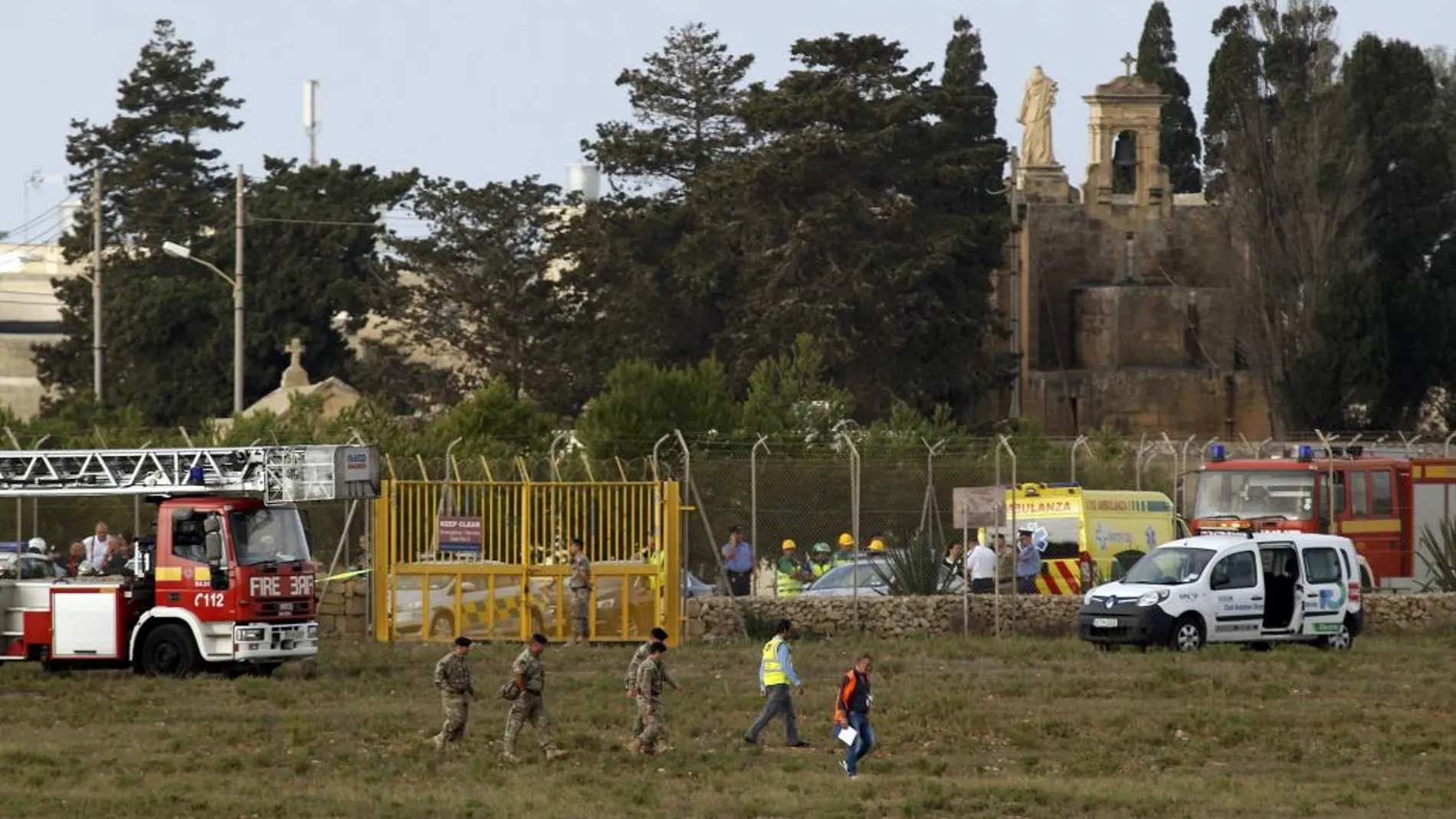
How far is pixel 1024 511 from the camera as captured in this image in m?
38.2

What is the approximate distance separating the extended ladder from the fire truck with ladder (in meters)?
0.02

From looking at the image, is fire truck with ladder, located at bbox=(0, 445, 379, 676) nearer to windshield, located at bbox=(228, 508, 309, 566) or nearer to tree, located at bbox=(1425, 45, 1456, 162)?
windshield, located at bbox=(228, 508, 309, 566)

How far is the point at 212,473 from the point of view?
1193 inches

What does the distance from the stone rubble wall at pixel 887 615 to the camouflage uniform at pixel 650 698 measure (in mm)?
11253

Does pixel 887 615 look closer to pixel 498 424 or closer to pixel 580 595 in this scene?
pixel 580 595

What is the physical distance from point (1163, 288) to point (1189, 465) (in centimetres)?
3093

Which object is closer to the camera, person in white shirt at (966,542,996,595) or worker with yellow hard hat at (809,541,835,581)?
person in white shirt at (966,542,996,595)

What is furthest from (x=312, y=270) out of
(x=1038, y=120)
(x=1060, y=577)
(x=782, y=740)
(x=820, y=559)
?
(x=782, y=740)

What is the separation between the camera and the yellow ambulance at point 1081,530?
3753 centimetres

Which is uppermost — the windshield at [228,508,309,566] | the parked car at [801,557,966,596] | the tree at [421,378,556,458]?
the tree at [421,378,556,458]

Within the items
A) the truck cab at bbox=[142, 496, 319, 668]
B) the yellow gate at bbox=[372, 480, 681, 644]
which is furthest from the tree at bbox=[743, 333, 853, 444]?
the truck cab at bbox=[142, 496, 319, 668]

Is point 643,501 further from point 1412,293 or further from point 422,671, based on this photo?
point 1412,293

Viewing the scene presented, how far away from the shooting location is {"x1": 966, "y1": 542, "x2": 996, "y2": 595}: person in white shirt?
3541 cm

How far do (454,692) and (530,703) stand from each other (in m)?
0.81
